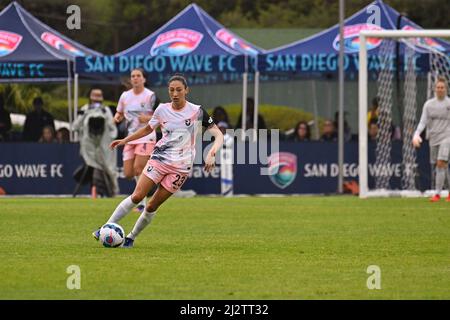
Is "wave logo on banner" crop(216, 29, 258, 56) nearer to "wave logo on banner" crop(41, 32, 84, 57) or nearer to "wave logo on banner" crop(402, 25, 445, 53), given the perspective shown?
"wave logo on banner" crop(41, 32, 84, 57)

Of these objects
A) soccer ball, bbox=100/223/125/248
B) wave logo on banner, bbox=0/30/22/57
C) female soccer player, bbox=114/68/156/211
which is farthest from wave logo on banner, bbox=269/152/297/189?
soccer ball, bbox=100/223/125/248

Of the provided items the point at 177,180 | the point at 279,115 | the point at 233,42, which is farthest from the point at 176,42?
the point at 177,180

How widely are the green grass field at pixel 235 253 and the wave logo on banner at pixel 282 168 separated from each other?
565 cm

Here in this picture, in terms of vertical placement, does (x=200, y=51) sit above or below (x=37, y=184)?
above

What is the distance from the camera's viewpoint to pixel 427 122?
76.9 feet

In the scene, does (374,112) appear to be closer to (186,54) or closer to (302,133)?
(302,133)

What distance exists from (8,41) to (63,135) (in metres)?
2.59

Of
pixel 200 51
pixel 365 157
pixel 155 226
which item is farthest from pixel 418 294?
pixel 200 51

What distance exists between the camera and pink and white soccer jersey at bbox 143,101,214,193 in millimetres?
13516

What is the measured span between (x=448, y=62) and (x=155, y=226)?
A: 1269 centimetres

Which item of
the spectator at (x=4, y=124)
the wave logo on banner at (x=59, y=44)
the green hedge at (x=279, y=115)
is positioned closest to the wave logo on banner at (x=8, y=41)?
the wave logo on banner at (x=59, y=44)
